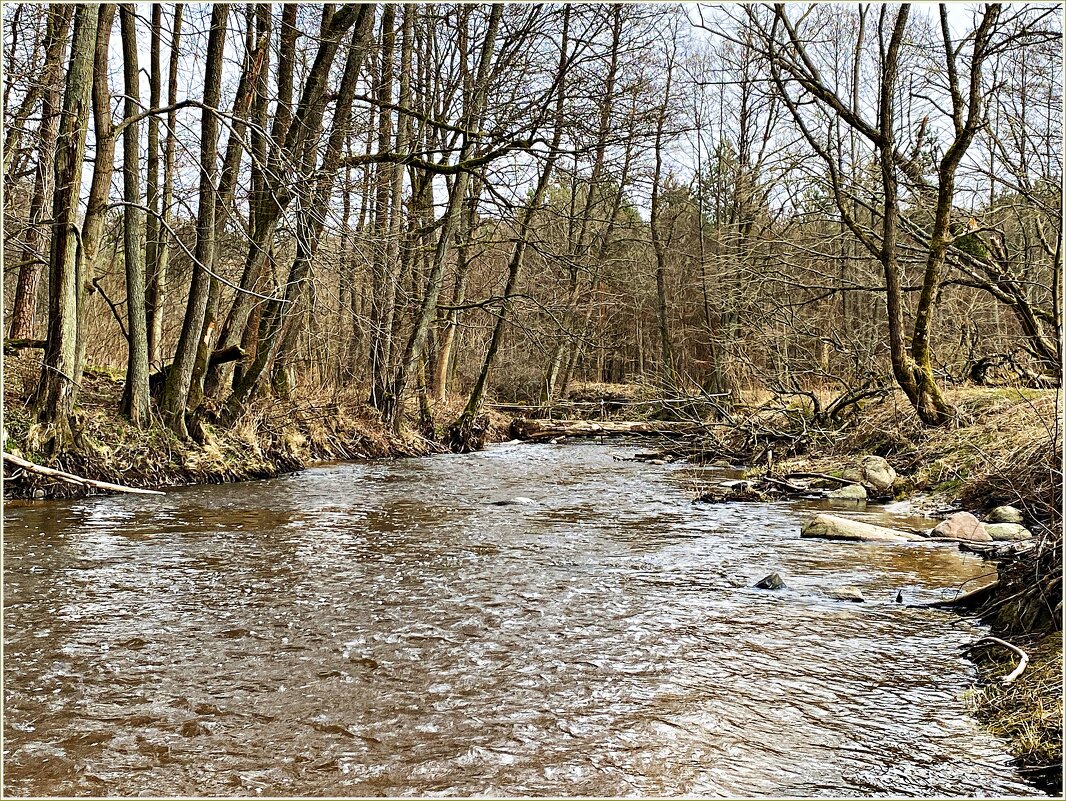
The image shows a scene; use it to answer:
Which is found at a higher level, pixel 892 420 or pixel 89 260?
pixel 89 260

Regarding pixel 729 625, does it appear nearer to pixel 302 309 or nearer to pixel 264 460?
pixel 264 460

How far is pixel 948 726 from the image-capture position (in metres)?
4.31

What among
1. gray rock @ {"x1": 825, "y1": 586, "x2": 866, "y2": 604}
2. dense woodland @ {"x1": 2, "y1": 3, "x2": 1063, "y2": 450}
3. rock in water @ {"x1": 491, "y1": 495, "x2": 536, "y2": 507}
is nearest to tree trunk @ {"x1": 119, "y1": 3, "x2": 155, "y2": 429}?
dense woodland @ {"x1": 2, "y1": 3, "x2": 1063, "y2": 450}

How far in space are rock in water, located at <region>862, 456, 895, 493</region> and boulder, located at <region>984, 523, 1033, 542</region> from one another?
2.81 meters

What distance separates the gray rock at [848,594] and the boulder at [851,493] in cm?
477

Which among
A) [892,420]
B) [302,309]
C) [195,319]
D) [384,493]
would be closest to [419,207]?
[302,309]

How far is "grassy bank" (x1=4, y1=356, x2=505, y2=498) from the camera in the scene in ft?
36.1

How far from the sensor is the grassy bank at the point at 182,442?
11016 millimetres

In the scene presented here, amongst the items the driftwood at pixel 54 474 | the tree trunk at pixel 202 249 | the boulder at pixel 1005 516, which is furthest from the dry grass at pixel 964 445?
the tree trunk at pixel 202 249

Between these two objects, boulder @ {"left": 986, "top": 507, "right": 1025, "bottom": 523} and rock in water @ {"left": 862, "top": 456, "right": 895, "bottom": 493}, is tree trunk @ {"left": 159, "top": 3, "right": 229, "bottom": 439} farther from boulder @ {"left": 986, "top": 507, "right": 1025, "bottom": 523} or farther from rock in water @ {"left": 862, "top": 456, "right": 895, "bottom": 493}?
boulder @ {"left": 986, "top": 507, "right": 1025, "bottom": 523}

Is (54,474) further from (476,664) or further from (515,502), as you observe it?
(515,502)

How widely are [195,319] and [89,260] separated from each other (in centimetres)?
165

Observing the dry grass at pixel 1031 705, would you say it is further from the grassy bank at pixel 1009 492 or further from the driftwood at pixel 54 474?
the driftwood at pixel 54 474

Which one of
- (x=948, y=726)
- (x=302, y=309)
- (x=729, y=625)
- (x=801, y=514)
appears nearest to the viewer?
(x=948, y=726)
